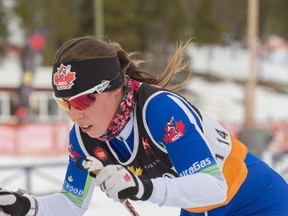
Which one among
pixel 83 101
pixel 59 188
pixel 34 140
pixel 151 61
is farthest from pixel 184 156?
pixel 151 61

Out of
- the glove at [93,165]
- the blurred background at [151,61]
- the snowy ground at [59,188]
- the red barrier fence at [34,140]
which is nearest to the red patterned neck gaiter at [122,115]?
the glove at [93,165]

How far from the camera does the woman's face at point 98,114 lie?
88.8 inches

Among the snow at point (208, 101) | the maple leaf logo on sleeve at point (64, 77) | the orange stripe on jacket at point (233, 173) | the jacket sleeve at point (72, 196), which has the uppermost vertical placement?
the maple leaf logo on sleeve at point (64, 77)

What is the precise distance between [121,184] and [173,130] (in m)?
0.34

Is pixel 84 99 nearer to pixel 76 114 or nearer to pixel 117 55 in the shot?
pixel 76 114

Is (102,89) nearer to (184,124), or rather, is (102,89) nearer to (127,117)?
(127,117)

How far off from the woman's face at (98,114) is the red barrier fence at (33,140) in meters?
14.7

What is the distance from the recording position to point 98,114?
2.28 metres

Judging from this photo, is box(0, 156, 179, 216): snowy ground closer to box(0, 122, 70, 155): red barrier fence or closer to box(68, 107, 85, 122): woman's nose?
box(68, 107, 85, 122): woman's nose

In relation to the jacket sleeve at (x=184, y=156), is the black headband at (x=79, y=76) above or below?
above

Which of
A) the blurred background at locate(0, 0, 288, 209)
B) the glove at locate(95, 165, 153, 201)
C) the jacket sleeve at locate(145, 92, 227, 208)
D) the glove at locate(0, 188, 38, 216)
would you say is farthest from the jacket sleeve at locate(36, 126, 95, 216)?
the blurred background at locate(0, 0, 288, 209)

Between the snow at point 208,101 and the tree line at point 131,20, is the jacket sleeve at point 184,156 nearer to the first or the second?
the snow at point 208,101

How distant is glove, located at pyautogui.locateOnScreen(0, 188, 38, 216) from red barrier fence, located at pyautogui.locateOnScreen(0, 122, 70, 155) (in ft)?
47.2

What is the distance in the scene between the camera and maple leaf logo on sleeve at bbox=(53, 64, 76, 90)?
224 centimetres
